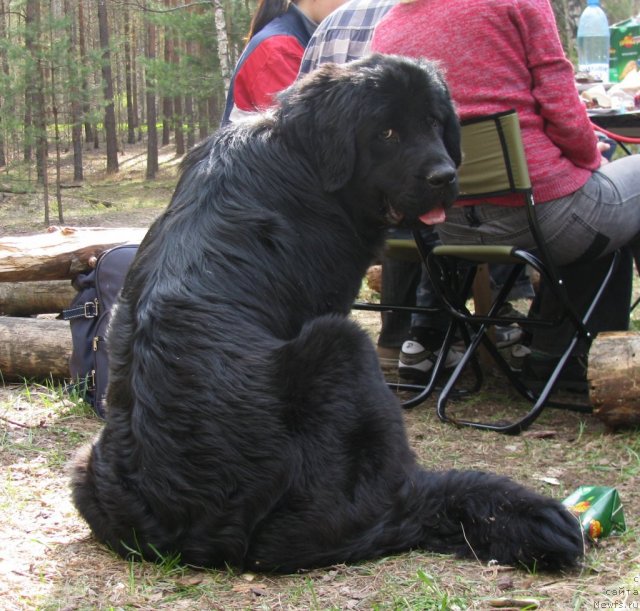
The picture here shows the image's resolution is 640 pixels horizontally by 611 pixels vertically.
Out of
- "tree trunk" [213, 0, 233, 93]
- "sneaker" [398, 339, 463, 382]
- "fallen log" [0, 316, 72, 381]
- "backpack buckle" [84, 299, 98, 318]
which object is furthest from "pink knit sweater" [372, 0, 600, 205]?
"tree trunk" [213, 0, 233, 93]

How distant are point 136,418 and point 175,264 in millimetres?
453

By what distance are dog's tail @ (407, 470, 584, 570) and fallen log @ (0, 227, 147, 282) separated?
244cm

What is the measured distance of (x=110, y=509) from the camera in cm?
238

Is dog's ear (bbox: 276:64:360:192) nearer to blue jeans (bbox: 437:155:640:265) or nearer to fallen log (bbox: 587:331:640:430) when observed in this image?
blue jeans (bbox: 437:155:640:265)

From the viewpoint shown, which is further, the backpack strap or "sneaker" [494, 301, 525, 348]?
"sneaker" [494, 301, 525, 348]

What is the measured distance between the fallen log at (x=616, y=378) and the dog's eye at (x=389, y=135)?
123 centimetres

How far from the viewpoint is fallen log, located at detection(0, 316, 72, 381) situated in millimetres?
4434

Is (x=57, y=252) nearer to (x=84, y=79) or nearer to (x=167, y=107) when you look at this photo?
(x=84, y=79)

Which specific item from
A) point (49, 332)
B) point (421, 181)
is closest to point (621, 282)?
point (421, 181)

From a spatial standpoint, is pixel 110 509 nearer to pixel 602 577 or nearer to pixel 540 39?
pixel 602 577

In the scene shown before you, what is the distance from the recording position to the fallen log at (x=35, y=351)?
14.5ft

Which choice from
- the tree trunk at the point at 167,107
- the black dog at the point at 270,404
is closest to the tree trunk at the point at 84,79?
the tree trunk at the point at 167,107

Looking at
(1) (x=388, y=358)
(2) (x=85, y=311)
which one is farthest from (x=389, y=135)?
(1) (x=388, y=358)

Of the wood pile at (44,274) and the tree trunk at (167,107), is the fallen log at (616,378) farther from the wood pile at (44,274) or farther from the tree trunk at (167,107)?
the tree trunk at (167,107)
